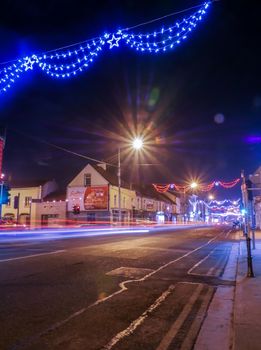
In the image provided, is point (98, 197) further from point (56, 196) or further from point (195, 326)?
point (195, 326)

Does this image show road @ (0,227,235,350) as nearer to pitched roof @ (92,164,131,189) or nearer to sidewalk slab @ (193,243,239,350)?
sidewalk slab @ (193,243,239,350)

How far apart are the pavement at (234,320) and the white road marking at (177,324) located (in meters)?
0.37

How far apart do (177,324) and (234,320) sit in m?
0.89

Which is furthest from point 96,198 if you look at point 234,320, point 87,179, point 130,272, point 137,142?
point 234,320

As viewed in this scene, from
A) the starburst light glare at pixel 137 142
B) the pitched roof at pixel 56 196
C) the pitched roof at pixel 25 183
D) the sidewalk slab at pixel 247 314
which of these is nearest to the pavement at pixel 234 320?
the sidewalk slab at pixel 247 314

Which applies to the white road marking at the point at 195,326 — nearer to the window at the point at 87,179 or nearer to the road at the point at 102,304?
the road at the point at 102,304

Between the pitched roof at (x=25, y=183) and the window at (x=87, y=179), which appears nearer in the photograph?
the window at (x=87, y=179)

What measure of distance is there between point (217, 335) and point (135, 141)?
28631 millimetres

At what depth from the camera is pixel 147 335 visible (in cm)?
537

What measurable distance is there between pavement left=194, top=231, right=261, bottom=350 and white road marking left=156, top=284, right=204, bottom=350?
0.37 meters

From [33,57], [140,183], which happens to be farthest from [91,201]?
[33,57]

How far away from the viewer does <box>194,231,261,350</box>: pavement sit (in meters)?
4.86

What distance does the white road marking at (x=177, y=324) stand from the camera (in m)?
5.00

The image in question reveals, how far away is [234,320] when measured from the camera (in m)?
5.92
